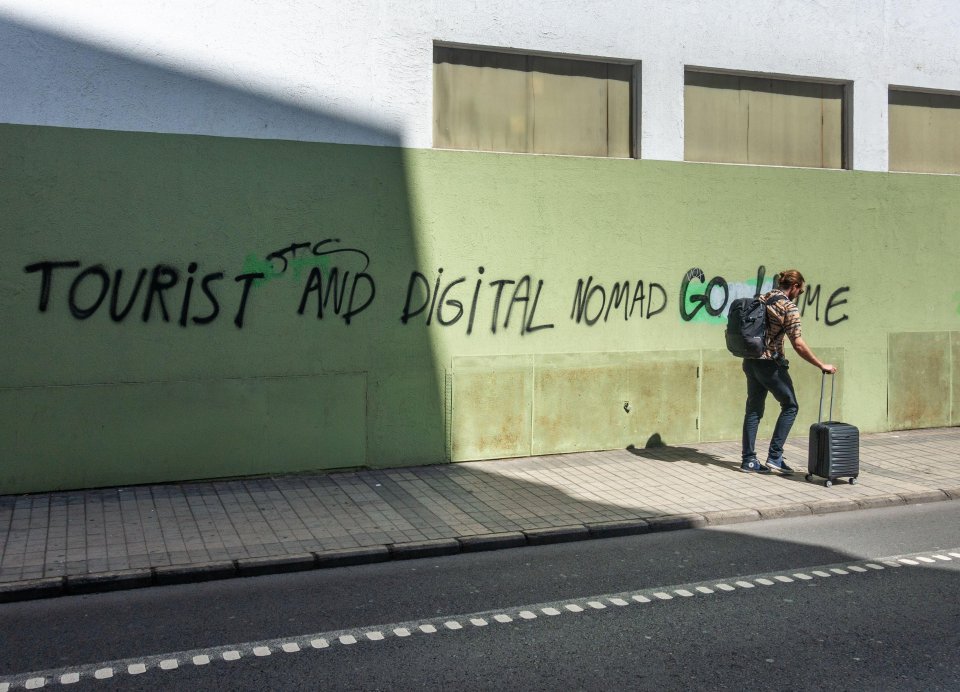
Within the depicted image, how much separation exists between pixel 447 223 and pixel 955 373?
6853 millimetres

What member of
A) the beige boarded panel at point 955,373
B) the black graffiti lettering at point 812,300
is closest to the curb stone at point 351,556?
the black graffiti lettering at point 812,300

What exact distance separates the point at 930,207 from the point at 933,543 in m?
6.00

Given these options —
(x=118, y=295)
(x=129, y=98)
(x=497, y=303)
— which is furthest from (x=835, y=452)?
(x=129, y=98)

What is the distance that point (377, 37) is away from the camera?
32.1ft

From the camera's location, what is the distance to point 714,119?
1141 centimetres

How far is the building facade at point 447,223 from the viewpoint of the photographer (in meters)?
8.86

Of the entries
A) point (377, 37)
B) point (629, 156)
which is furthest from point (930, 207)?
point (377, 37)

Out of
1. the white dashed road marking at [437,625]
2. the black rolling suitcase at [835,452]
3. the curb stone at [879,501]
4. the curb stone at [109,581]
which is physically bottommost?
the white dashed road marking at [437,625]

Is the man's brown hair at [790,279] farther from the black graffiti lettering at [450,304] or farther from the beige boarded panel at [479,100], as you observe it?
the black graffiti lettering at [450,304]

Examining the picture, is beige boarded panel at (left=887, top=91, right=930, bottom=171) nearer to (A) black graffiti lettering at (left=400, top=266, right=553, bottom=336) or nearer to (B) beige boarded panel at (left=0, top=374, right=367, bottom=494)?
(A) black graffiti lettering at (left=400, top=266, right=553, bottom=336)

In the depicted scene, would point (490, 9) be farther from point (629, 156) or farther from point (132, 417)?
point (132, 417)

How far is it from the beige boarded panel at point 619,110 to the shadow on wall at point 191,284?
2469 mm

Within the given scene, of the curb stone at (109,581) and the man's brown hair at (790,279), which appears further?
the man's brown hair at (790,279)

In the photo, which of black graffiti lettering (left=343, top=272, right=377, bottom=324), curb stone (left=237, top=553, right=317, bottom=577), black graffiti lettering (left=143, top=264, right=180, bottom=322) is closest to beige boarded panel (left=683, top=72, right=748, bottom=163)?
black graffiti lettering (left=343, top=272, right=377, bottom=324)
